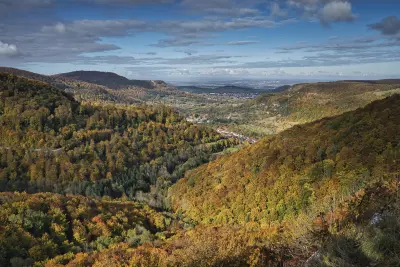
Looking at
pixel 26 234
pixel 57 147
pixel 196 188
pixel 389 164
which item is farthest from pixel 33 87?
pixel 389 164

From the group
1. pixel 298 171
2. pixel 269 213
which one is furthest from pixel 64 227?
pixel 298 171

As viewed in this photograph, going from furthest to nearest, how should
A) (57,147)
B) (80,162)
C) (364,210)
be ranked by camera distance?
(57,147) → (80,162) → (364,210)

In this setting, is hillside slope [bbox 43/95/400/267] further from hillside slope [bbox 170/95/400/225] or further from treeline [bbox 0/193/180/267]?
treeline [bbox 0/193/180/267]

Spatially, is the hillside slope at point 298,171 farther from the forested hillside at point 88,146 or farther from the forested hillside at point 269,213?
the forested hillside at point 88,146

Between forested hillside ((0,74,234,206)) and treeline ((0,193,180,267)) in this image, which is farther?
forested hillside ((0,74,234,206))

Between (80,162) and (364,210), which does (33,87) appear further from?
(364,210)

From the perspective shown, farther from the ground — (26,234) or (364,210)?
(364,210)

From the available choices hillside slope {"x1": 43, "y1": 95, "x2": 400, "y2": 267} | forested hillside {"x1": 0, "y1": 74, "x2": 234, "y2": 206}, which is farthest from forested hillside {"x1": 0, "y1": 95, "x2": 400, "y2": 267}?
forested hillside {"x1": 0, "y1": 74, "x2": 234, "y2": 206}

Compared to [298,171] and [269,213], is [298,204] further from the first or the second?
[298,171]

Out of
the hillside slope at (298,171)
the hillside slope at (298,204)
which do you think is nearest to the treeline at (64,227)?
the hillside slope at (298,204)
